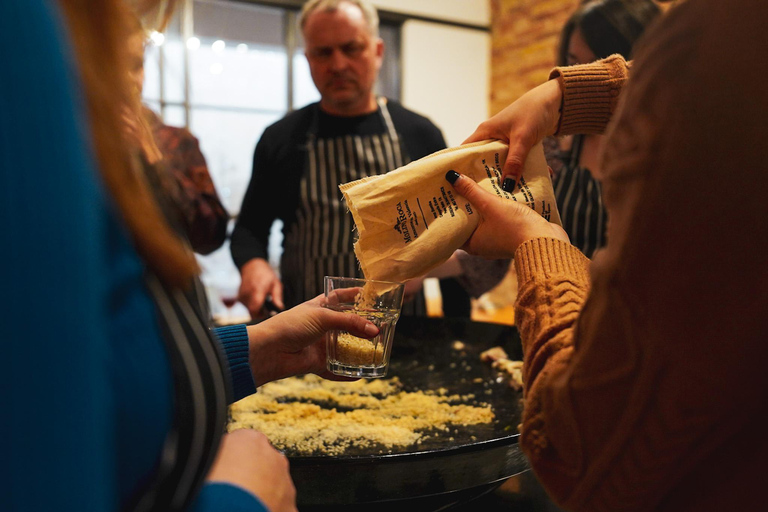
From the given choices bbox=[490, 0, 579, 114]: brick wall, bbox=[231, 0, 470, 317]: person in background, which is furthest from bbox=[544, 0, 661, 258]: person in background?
bbox=[490, 0, 579, 114]: brick wall

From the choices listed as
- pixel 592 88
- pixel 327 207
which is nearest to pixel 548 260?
pixel 592 88

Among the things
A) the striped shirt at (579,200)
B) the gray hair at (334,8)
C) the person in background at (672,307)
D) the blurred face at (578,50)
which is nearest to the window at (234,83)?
the gray hair at (334,8)

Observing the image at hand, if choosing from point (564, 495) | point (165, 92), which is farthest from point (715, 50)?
point (165, 92)

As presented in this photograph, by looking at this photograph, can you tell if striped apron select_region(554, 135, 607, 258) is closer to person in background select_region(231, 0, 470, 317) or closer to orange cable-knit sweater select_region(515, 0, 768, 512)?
person in background select_region(231, 0, 470, 317)

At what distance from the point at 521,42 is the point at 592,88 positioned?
13.5 ft

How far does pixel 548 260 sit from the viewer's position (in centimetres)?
72

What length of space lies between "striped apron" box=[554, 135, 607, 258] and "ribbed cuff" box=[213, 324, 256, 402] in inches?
40.0

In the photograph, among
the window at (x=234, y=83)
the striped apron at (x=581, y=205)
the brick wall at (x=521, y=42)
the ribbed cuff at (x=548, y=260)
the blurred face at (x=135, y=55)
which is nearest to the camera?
the blurred face at (x=135, y=55)

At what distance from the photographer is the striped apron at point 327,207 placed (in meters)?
2.06

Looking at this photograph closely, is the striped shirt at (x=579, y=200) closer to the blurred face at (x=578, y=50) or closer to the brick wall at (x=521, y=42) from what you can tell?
the blurred face at (x=578, y=50)

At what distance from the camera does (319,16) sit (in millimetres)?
2074

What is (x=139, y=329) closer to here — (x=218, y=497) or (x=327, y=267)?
(x=218, y=497)

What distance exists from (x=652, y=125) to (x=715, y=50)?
0.06 m

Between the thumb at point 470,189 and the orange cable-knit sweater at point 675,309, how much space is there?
0.25m
